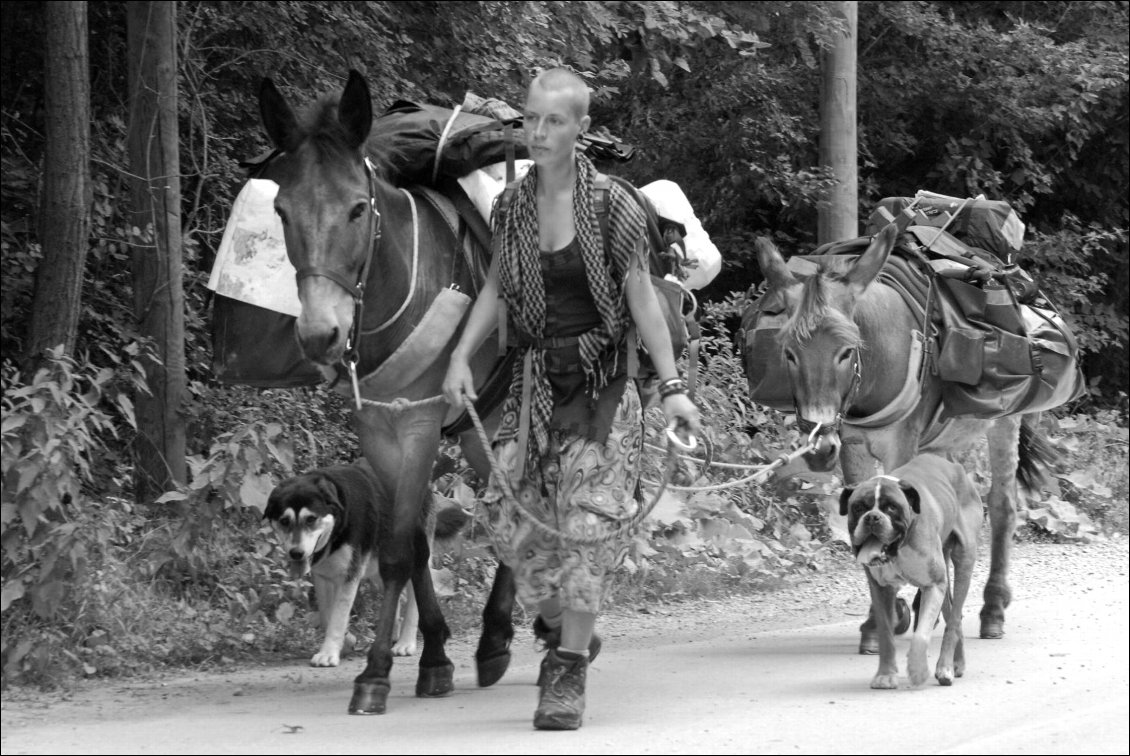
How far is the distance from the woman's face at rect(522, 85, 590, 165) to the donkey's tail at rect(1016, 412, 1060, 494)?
5.40m

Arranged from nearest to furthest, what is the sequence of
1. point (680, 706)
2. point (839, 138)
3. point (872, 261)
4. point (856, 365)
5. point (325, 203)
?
1. point (325, 203)
2. point (680, 706)
3. point (856, 365)
4. point (872, 261)
5. point (839, 138)

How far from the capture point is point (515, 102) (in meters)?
10.5

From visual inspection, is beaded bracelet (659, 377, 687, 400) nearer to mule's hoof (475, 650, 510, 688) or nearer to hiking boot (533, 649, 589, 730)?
hiking boot (533, 649, 589, 730)

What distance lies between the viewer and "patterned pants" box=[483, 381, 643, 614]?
5.55 meters

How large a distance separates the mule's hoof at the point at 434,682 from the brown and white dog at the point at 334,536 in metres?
0.73

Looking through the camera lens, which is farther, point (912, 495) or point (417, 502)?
point (912, 495)

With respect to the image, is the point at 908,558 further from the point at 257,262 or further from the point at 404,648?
the point at 257,262

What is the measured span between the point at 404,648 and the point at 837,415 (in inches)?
93.1

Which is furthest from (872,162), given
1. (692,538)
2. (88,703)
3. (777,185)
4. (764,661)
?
(88,703)

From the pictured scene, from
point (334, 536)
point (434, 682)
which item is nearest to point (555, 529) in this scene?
point (434, 682)

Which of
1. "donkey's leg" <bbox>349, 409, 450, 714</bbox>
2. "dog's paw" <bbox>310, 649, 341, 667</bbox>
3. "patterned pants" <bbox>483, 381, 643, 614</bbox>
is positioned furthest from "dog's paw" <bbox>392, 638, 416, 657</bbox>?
"patterned pants" <bbox>483, 381, 643, 614</bbox>

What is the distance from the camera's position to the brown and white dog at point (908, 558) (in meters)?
6.64

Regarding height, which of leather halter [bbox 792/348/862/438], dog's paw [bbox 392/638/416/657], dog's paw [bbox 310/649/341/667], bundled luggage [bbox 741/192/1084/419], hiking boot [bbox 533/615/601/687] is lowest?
dog's paw [bbox 392/638/416/657]

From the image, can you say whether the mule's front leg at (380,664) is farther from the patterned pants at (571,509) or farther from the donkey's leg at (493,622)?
the donkey's leg at (493,622)
